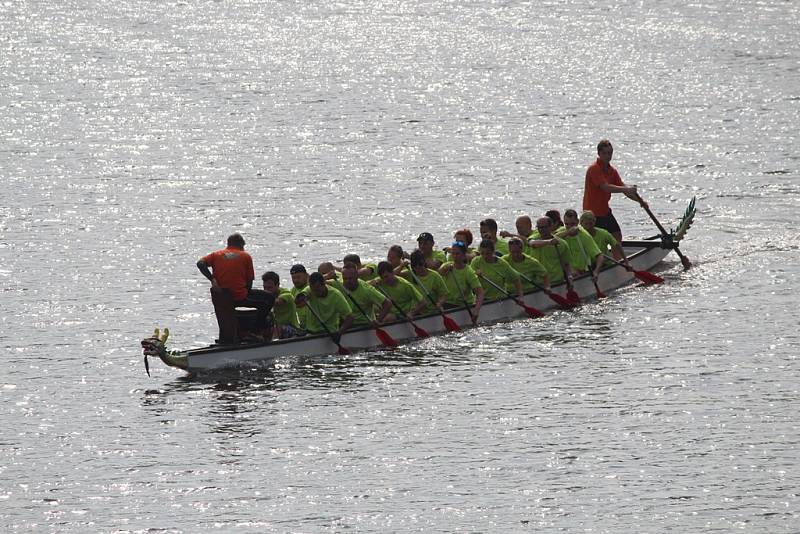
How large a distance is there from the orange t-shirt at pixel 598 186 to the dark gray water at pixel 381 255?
2.26 m

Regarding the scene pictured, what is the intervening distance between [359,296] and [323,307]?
82 cm

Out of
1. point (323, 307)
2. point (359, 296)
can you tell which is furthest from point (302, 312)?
point (359, 296)

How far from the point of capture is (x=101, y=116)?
66.6m

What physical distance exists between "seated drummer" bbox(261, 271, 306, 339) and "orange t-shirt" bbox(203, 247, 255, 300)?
1.05 meters

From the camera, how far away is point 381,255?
134 feet

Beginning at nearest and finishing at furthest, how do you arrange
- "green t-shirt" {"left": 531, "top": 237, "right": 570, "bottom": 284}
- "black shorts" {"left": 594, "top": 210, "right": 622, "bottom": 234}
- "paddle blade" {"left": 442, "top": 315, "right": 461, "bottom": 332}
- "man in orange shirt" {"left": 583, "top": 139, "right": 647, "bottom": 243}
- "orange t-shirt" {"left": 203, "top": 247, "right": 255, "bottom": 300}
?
"orange t-shirt" {"left": 203, "top": 247, "right": 255, "bottom": 300} < "paddle blade" {"left": 442, "top": 315, "right": 461, "bottom": 332} < "green t-shirt" {"left": 531, "top": 237, "right": 570, "bottom": 284} < "man in orange shirt" {"left": 583, "top": 139, "right": 647, "bottom": 243} < "black shorts" {"left": 594, "top": 210, "right": 622, "bottom": 234}

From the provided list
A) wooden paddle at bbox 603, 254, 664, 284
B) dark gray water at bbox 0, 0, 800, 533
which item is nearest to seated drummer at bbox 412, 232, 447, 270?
dark gray water at bbox 0, 0, 800, 533

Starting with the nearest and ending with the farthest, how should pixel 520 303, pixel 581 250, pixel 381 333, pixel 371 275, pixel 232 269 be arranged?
pixel 232 269
pixel 381 333
pixel 371 275
pixel 520 303
pixel 581 250

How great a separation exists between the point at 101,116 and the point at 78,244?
81.1 ft

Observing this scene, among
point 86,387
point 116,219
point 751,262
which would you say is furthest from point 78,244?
point 751,262

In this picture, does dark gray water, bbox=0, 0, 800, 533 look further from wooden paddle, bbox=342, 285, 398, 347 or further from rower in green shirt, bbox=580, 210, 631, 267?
rower in green shirt, bbox=580, 210, 631, 267

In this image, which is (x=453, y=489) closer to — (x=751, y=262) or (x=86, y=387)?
(x=86, y=387)

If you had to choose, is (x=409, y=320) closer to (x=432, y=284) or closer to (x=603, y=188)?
(x=432, y=284)

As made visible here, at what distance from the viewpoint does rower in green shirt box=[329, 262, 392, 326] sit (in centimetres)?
2920
